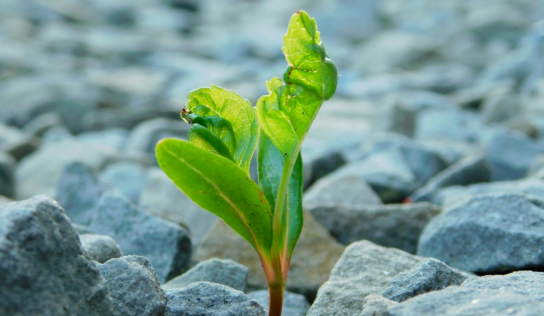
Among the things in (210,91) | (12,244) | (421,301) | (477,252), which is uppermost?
(210,91)

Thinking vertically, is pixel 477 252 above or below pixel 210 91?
below

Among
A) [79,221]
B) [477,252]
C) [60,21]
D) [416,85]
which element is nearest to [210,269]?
[477,252]

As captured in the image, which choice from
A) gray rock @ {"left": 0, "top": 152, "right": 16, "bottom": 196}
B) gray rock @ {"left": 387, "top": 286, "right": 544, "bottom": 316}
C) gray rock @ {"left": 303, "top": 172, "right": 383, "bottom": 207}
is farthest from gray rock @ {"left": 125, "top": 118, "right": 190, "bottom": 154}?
gray rock @ {"left": 387, "top": 286, "right": 544, "bottom": 316}

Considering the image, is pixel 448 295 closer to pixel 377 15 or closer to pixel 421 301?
pixel 421 301

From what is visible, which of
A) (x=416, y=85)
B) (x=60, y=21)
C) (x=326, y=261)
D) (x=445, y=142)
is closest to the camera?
(x=326, y=261)

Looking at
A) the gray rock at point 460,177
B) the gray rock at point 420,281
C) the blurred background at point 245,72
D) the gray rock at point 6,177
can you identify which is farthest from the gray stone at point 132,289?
the gray rock at point 6,177

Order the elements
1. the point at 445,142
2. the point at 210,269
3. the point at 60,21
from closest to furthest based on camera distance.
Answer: the point at 210,269 → the point at 445,142 → the point at 60,21

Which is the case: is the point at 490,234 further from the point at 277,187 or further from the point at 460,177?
the point at 460,177

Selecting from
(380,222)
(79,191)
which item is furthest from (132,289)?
(79,191)
